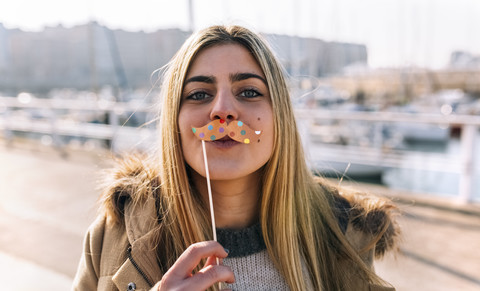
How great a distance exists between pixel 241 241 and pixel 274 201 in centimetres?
18

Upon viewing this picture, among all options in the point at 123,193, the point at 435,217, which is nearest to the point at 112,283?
the point at 123,193

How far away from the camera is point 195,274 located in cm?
86

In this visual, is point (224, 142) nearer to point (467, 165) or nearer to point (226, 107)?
point (226, 107)

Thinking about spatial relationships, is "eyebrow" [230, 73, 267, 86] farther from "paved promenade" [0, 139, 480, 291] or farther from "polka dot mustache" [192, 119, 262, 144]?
"paved promenade" [0, 139, 480, 291]

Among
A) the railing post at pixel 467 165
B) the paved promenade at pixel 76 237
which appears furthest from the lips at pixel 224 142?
the railing post at pixel 467 165

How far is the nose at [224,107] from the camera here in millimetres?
1166

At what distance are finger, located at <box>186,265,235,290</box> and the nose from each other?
1.51 feet

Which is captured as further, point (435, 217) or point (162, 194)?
point (435, 217)

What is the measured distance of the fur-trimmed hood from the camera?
4.36ft

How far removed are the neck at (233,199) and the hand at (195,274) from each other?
0.45 meters

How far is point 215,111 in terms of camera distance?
3.82 ft

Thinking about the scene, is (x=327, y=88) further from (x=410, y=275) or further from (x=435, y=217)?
(x=410, y=275)

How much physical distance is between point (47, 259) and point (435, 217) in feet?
12.7

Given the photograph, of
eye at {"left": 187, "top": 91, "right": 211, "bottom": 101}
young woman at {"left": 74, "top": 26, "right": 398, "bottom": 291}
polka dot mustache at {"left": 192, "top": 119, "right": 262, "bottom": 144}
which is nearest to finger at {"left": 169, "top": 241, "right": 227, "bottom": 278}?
young woman at {"left": 74, "top": 26, "right": 398, "bottom": 291}
